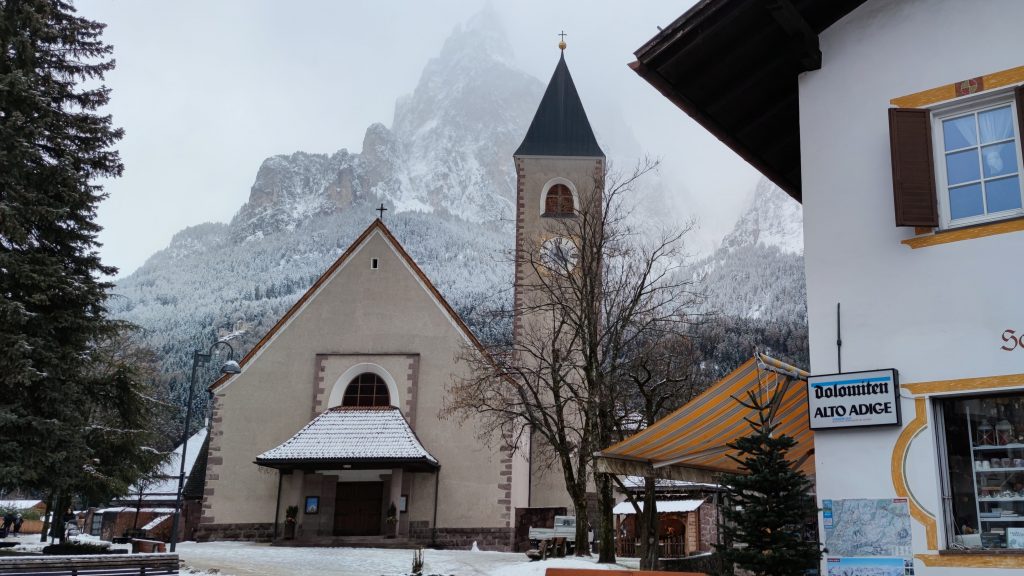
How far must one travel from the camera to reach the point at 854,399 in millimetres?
8430

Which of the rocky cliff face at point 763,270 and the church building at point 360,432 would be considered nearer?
the church building at point 360,432

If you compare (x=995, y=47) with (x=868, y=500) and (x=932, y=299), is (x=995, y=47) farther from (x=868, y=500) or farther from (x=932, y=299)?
(x=868, y=500)

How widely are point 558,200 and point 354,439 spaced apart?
42.2ft

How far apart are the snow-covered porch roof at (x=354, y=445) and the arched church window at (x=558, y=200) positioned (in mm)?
10496

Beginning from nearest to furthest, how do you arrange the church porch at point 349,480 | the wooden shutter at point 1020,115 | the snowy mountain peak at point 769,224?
the wooden shutter at point 1020,115
the church porch at point 349,480
the snowy mountain peak at point 769,224

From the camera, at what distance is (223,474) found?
28609mm

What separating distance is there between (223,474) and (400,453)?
255 inches

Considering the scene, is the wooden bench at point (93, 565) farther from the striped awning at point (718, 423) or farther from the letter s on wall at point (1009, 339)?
the letter s on wall at point (1009, 339)

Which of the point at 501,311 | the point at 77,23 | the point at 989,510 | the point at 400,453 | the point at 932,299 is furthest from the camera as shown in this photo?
the point at 400,453

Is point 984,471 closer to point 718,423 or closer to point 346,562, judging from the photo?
point 718,423

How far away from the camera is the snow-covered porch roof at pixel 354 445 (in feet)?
85.8

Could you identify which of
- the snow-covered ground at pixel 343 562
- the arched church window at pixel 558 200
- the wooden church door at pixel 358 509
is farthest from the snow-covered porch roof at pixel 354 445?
the arched church window at pixel 558 200

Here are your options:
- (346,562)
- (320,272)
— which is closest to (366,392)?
(346,562)

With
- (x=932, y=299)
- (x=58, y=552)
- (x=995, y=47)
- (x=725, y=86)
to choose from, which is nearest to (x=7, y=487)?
(x=58, y=552)
